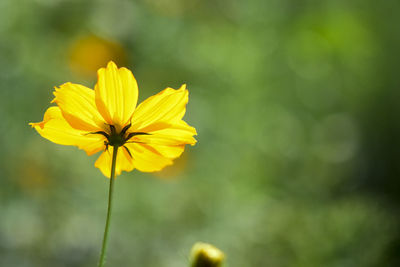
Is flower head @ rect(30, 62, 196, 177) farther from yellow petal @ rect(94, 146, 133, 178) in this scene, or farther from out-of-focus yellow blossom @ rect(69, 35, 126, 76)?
out-of-focus yellow blossom @ rect(69, 35, 126, 76)

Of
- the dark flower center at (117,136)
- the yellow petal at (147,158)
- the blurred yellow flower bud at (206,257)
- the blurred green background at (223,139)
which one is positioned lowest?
the blurred yellow flower bud at (206,257)

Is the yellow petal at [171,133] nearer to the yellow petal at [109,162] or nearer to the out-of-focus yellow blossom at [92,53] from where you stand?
the yellow petal at [109,162]

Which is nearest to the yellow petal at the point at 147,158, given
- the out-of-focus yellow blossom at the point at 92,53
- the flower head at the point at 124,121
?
the flower head at the point at 124,121

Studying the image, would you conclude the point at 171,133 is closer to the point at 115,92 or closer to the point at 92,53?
the point at 115,92

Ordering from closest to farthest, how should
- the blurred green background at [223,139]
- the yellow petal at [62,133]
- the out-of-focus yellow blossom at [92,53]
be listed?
the yellow petal at [62,133] < the blurred green background at [223,139] < the out-of-focus yellow blossom at [92,53]

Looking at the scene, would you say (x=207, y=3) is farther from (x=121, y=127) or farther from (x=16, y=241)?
(x=121, y=127)

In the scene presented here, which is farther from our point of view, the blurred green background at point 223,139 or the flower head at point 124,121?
the blurred green background at point 223,139

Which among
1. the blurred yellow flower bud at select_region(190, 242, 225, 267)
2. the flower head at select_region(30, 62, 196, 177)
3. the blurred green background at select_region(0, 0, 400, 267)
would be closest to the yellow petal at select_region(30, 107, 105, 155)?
the flower head at select_region(30, 62, 196, 177)
